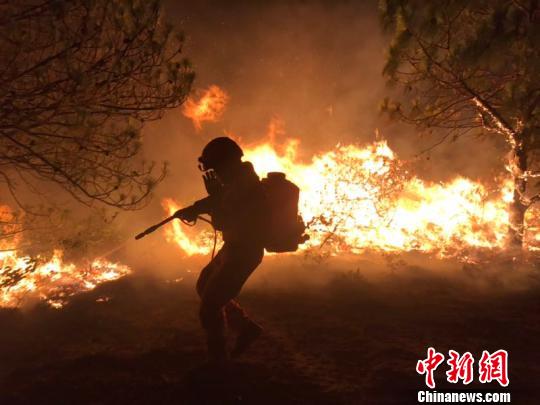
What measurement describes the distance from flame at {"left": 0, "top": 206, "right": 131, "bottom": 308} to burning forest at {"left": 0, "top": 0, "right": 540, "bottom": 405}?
57 mm

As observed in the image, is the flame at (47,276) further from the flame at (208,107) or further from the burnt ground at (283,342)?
the flame at (208,107)

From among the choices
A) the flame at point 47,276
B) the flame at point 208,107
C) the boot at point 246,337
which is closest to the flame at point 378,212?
the flame at point 47,276

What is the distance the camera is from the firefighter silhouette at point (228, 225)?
3.30 metres

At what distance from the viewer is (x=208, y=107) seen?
43.2 feet

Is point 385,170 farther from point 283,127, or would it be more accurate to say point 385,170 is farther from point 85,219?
point 85,219

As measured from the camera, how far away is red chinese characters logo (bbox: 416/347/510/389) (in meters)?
3.31

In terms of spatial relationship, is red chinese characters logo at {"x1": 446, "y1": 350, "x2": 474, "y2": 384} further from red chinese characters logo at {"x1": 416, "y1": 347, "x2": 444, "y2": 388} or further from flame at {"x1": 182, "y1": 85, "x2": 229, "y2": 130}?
flame at {"x1": 182, "y1": 85, "x2": 229, "y2": 130}

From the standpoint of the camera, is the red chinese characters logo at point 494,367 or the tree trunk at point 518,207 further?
the tree trunk at point 518,207

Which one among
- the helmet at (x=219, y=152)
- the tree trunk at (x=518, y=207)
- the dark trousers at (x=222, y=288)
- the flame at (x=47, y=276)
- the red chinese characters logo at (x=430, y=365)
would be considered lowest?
the red chinese characters logo at (x=430, y=365)

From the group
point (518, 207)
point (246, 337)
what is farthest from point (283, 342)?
point (518, 207)

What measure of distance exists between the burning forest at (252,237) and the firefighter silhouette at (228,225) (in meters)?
0.02

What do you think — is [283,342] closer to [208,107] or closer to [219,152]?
[219,152]

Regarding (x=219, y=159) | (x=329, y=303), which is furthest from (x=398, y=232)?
(x=219, y=159)

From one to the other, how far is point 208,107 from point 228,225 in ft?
34.9
